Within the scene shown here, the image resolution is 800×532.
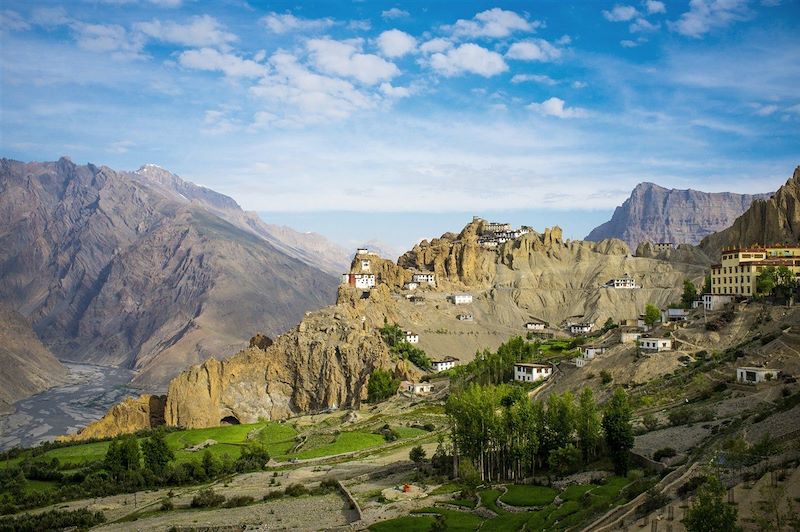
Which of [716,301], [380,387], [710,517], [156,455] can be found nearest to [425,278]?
[380,387]

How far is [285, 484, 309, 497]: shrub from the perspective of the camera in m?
61.2

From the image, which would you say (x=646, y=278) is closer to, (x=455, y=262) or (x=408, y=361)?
(x=455, y=262)

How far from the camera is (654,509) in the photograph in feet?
116

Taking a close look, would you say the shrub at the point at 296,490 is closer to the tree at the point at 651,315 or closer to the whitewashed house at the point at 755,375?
the whitewashed house at the point at 755,375

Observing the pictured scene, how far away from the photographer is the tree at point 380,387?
11600cm

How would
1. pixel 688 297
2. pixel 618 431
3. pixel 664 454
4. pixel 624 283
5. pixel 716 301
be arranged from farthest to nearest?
pixel 624 283, pixel 688 297, pixel 716 301, pixel 618 431, pixel 664 454

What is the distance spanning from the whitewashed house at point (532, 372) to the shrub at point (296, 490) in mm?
41944

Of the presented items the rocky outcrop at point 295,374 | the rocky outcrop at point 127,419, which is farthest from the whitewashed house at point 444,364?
the rocky outcrop at point 127,419

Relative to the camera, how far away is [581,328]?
484 feet

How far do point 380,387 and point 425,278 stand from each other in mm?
61418

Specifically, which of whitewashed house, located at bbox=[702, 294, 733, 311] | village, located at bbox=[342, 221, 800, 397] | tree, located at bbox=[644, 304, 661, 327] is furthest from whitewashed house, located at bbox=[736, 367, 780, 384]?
tree, located at bbox=[644, 304, 661, 327]

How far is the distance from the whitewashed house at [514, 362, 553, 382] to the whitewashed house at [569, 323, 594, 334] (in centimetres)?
4866

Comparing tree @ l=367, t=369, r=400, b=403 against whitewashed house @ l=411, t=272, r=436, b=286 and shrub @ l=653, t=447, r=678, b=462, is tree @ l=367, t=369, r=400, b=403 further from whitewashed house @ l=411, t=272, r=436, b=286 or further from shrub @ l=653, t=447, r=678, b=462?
shrub @ l=653, t=447, r=678, b=462

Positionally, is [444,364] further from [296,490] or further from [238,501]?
[238,501]
